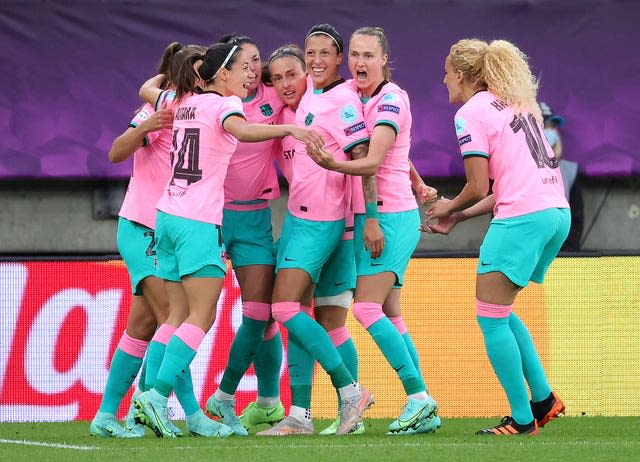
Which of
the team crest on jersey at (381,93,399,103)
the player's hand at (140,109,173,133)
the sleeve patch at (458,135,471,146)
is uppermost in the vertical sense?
the team crest on jersey at (381,93,399,103)

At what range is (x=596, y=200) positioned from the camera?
1195 centimetres

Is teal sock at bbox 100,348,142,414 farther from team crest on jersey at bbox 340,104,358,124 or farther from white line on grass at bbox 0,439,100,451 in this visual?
team crest on jersey at bbox 340,104,358,124

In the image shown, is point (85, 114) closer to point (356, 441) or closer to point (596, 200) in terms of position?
point (596, 200)

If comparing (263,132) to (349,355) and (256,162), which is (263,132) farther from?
(349,355)

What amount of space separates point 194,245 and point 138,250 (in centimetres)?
59

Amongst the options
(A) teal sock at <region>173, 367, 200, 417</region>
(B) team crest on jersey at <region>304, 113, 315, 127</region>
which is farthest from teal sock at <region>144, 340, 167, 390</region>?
(B) team crest on jersey at <region>304, 113, 315, 127</region>

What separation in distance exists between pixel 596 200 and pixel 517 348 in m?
5.25

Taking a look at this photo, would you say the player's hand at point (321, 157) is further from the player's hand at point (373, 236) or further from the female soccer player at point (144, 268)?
the female soccer player at point (144, 268)

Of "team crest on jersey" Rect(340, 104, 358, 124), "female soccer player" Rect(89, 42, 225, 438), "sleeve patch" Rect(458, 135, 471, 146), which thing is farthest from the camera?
"team crest on jersey" Rect(340, 104, 358, 124)

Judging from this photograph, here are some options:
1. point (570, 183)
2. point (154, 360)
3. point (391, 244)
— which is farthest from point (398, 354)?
point (570, 183)

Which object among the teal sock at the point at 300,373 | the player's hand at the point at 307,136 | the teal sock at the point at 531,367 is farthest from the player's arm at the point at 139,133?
the teal sock at the point at 531,367

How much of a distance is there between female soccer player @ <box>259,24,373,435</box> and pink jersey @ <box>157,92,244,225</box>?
0.57 m

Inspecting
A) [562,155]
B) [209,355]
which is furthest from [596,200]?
[209,355]

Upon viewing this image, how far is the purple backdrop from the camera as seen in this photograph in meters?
11.7
